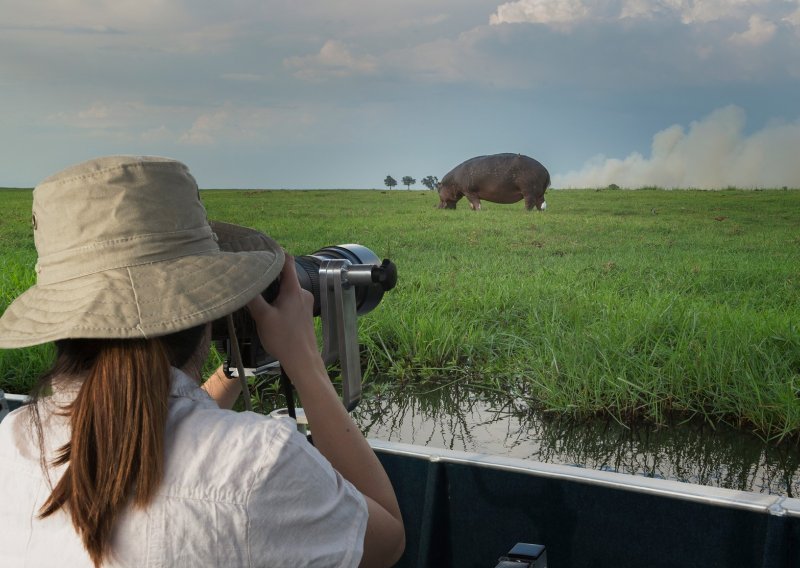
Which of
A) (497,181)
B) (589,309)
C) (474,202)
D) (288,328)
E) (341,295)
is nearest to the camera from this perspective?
(288,328)

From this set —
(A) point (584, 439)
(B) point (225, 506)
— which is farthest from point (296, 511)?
(A) point (584, 439)

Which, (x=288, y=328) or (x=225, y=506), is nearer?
(x=225, y=506)

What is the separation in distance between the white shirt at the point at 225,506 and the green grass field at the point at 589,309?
78.9 inches

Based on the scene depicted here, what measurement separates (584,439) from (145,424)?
6.95 ft

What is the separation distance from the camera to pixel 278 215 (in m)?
7.79

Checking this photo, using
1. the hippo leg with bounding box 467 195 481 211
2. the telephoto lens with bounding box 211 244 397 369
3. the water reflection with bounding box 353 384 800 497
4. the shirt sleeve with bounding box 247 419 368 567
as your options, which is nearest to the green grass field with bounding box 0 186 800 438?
the water reflection with bounding box 353 384 800 497

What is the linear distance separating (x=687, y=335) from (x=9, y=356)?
7.47ft

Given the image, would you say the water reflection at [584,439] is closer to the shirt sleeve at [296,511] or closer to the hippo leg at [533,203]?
the shirt sleeve at [296,511]

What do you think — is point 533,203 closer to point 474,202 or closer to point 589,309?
point 474,202

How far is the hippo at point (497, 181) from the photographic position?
9109 millimetres

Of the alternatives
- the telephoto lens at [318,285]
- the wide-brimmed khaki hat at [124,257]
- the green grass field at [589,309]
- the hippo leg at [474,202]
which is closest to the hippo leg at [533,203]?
the hippo leg at [474,202]

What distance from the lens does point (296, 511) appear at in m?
0.57

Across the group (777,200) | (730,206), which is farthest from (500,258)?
(777,200)

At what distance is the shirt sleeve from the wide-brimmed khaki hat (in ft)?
0.35
